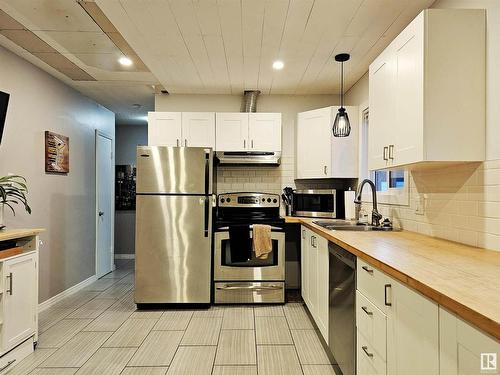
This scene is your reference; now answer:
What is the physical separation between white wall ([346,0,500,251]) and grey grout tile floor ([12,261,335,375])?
1244 millimetres

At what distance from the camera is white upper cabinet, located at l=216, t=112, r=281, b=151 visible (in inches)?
158

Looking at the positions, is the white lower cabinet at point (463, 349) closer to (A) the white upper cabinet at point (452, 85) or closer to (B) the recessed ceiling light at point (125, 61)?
(A) the white upper cabinet at point (452, 85)

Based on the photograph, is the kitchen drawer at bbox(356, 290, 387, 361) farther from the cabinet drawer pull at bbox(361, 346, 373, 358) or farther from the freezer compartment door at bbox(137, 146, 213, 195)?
the freezer compartment door at bbox(137, 146, 213, 195)

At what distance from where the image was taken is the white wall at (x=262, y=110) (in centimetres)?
433

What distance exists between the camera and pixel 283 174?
4.38 meters

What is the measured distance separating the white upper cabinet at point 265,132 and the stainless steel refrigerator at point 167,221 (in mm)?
859

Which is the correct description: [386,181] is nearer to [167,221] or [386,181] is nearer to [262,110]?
[262,110]

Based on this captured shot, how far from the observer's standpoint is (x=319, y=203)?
3.89m

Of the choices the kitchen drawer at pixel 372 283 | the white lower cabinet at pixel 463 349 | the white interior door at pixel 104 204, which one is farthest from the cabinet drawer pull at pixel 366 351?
the white interior door at pixel 104 204

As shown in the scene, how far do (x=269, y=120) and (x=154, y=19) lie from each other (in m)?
1.87

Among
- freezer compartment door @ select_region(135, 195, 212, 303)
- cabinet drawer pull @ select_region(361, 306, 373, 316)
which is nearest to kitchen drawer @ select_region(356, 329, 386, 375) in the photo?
cabinet drawer pull @ select_region(361, 306, 373, 316)

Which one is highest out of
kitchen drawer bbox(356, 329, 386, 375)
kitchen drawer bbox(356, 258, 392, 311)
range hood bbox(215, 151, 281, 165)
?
range hood bbox(215, 151, 281, 165)

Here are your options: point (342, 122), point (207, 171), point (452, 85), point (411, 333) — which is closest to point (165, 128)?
point (207, 171)

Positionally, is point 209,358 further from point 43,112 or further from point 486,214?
point 43,112
